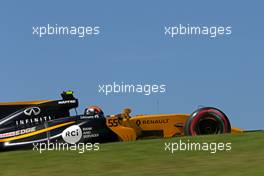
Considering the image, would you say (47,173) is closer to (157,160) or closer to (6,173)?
(6,173)

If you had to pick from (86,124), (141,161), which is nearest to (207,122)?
(86,124)

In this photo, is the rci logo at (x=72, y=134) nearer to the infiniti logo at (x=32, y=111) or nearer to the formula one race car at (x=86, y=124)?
the formula one race car at (x=86, y=124)

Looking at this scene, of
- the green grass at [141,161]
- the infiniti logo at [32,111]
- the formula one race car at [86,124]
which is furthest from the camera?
the infiniti logo at [32,111]

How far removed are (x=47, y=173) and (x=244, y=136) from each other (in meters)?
5.88

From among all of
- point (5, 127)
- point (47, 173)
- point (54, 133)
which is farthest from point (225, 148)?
point (5, 127)

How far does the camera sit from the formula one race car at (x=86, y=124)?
51.2ft

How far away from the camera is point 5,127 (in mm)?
15758

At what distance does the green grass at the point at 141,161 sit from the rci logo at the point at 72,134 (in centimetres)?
233

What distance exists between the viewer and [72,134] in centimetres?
1555

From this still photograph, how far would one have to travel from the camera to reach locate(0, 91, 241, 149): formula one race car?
15.6 metres

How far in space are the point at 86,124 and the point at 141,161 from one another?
4.96 m

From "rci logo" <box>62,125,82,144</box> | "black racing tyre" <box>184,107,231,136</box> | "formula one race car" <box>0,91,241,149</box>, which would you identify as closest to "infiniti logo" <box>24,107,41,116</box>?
"formula one race car" <box>0,91,241,149</box>

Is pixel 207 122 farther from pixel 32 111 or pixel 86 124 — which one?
pixel 32 111

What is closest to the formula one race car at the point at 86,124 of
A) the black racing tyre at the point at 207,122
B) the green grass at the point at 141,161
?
the black racing tyre at the point at 207,122
